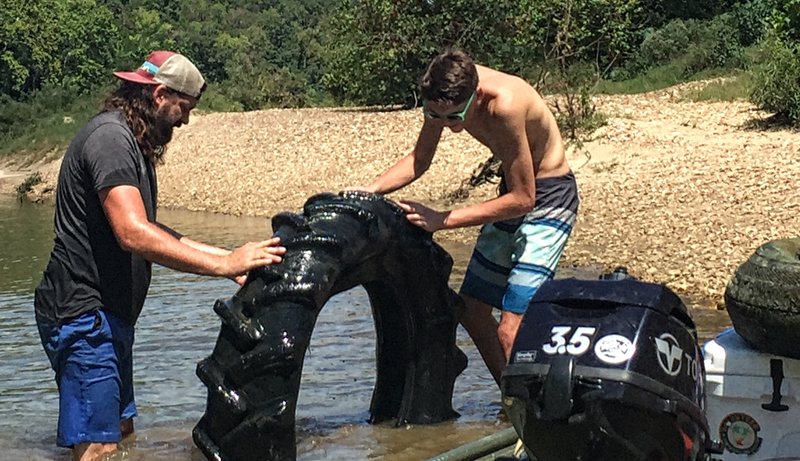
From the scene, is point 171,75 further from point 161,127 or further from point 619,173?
point 619,173

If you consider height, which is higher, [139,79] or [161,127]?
[139,79]

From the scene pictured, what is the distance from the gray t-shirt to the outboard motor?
6.10ft

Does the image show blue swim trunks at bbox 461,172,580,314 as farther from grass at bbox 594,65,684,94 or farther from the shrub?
grass at bbox 594,65,684,94

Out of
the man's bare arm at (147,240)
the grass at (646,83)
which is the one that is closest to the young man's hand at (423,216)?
the man's bare arm at (147,240)

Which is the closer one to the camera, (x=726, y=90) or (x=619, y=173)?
(x=619, y=173)

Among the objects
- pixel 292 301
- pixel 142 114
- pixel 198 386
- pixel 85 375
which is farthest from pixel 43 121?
pixel 292 301

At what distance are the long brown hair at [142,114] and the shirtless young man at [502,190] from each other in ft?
3.68

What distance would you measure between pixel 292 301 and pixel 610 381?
5.68ft

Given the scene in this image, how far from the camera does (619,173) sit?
14352 mm

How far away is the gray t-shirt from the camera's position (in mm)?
4371

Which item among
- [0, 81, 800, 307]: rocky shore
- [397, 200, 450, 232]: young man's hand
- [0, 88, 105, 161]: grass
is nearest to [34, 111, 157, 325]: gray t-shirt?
[397, 200, 450, 232]: young man's hand

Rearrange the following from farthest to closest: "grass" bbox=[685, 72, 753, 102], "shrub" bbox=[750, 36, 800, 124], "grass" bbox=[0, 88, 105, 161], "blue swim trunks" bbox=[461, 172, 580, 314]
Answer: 1. "grass" bbox=[0, 88, 105, 161]
2. "grass" bbox=[685, 72, 753, 102]
3. "shrub" bbox=[750, 36, 800, 124]
4. "blue swim trunks" bbox=[461, 172, 580, 314]

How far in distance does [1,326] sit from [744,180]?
7.85m

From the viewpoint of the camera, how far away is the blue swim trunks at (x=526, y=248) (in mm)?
5238
